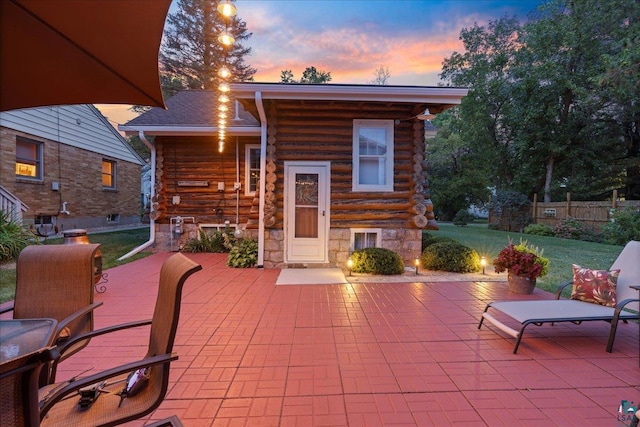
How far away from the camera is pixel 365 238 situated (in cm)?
755

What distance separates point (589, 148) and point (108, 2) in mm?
→ 23423

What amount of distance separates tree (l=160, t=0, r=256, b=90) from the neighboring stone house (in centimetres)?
836

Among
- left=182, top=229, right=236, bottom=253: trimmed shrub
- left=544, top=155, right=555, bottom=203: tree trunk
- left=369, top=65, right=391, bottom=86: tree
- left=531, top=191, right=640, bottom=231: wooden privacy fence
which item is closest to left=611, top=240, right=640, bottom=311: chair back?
left=182, top=229, right=236, bottom=253: trimmed shrub

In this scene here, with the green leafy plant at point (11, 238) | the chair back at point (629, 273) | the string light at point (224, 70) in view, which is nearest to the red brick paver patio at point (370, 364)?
the chair back at point (629, 273)

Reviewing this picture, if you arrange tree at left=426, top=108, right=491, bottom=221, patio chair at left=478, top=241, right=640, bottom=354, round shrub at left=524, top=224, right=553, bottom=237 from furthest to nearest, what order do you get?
tree at left=426, top=108, right=491, bottom=221
round shrub at left=524, top=224, right=553, bottom=237
patio chair at left=478, top=241, right=640, bottom=354

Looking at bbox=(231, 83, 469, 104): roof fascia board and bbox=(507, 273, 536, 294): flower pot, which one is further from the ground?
bbox=(231, 83, 469, 104): roof fascia board

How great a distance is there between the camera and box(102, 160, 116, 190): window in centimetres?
1507

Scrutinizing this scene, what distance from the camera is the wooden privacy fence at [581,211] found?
→ 13.4m

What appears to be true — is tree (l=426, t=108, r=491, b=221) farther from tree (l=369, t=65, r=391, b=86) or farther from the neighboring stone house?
the neighboring stone house

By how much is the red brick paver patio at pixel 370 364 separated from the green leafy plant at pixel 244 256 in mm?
2346

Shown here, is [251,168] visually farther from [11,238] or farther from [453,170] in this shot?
[453,170]

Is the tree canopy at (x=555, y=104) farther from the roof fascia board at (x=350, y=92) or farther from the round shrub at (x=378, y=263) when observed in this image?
the round shrub at (x=378, y=263)

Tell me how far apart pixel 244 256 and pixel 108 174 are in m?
11.8

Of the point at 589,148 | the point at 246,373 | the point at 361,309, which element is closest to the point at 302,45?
the point at 361,309
